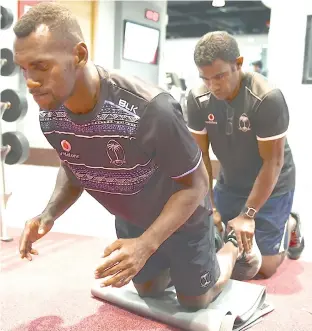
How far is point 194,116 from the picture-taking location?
7.51ft

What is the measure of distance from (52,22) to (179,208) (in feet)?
1.88

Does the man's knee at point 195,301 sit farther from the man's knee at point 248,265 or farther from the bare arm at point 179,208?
the bare arm at point 179,208

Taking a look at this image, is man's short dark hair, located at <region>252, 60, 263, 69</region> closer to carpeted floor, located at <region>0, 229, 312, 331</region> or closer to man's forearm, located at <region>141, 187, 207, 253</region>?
carpeted floor, located at <region>0, 229, 312, 331</region>

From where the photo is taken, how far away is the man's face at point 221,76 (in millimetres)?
1907

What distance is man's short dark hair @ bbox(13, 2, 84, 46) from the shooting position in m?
1.15

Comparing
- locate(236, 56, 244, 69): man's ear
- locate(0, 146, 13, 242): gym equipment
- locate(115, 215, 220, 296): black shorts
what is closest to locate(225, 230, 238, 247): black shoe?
locate(115, 215, 220, 296): black shorts

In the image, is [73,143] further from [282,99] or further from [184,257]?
[282,99]

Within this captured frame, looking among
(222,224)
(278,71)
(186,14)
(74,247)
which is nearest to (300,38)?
(278,71)

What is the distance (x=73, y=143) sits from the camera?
1443 millimetres

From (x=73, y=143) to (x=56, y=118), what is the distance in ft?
0.29

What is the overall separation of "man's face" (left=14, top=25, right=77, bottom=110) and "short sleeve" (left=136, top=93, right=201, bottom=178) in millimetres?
228

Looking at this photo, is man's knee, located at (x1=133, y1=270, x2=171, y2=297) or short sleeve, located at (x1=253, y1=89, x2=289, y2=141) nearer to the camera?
man's knee, located at (x1=133, y1=270, x2=171, y2=297)

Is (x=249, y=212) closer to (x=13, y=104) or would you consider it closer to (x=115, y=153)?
(x=115, y=153)

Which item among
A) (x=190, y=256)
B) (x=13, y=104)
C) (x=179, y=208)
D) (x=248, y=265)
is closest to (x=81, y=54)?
(x=179, y=208)
